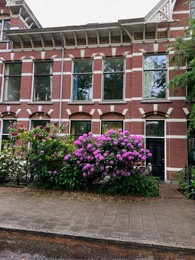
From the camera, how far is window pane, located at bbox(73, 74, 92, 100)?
12922 millimetres

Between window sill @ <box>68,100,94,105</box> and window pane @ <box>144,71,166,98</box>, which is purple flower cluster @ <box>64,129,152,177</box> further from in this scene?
window pane @ <box>144,71,166,98</box>

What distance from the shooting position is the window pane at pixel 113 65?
41.8 feet

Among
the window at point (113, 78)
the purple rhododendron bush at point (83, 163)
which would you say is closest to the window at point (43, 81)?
the window at point (113, 78)

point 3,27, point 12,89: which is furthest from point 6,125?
point 3,27

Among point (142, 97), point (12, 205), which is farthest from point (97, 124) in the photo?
point (12, 205)

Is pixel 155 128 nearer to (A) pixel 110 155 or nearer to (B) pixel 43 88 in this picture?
(A) pixel 110 155

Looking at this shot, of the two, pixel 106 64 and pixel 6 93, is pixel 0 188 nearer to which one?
pixel 6 93

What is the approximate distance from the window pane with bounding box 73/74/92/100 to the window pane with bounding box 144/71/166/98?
3.54 meters

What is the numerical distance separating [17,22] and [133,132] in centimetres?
1096

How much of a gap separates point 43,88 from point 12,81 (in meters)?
2.38

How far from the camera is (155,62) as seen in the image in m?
12.1

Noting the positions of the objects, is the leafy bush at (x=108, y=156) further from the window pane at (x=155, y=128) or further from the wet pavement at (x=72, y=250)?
the window pane at (x=155, y=128)

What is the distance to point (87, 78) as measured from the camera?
42.7 ft

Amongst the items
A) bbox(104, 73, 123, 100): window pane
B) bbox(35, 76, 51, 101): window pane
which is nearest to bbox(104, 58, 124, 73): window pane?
bbox(104, 73, 123, 100): window pane
